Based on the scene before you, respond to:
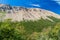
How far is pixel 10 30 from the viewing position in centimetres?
2323

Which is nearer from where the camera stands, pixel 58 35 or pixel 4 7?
pixel 58 35

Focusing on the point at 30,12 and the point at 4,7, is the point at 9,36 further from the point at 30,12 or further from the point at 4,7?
the point at 30,12

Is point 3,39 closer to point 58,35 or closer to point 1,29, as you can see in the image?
point 1,29

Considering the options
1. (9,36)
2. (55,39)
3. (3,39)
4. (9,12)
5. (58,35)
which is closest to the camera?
(3,39)

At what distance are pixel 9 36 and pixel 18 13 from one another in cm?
16038

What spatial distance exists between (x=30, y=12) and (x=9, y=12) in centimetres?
1721

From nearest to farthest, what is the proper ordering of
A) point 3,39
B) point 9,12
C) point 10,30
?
point 3,39 < point 10,30 < point 9,12

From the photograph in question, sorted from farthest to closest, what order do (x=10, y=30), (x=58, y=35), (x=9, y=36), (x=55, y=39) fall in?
(x=58, y=35), (x=55, y=39), (x=10, y=30), (x=9, y=36)

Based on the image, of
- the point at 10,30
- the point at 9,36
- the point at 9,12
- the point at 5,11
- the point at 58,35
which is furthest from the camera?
the point at 9,12

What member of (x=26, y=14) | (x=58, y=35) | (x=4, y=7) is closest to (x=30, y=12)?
(x=26, y=14)

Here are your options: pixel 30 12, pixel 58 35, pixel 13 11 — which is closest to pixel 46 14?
pixel 30 12

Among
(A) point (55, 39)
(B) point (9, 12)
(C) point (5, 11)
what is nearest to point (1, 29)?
(A) point (55, 39)

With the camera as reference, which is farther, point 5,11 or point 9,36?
point 5,11

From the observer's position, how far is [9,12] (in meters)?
176
